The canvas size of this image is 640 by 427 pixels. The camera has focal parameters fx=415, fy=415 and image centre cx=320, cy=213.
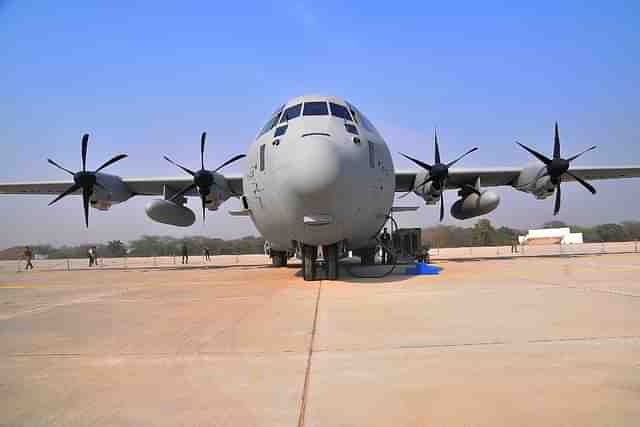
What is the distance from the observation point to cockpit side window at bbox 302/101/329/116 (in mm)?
10312

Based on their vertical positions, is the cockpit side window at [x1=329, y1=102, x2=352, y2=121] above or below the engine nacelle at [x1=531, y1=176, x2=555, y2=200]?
above

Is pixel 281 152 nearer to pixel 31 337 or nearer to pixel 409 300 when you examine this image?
pixel 409 300

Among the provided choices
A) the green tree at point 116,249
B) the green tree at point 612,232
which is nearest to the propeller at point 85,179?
the green tree at point 116,249

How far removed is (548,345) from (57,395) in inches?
158

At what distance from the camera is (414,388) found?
2826 millimetres

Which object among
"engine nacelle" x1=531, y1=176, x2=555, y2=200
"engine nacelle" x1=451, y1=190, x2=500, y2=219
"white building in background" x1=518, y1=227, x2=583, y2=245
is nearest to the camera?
"engine nacelle" x1=451, y1=190, x2=500, y2=219

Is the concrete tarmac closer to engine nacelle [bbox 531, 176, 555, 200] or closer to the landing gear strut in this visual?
the landing gear strut

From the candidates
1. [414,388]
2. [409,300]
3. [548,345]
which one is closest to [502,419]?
[414,388]

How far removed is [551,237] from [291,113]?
6625cm

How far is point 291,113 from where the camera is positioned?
1059cm

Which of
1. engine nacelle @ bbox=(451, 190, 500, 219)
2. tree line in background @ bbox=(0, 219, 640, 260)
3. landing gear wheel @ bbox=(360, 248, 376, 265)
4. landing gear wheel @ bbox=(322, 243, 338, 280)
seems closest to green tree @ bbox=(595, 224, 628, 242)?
tree line in background @ bbox=(0, 219, 640, 260)

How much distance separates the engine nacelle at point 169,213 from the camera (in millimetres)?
17859

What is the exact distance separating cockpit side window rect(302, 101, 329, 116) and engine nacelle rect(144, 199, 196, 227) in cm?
1016

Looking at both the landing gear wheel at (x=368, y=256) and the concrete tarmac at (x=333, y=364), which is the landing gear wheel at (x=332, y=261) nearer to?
the concrete tarmac at (x=333, y=364)
